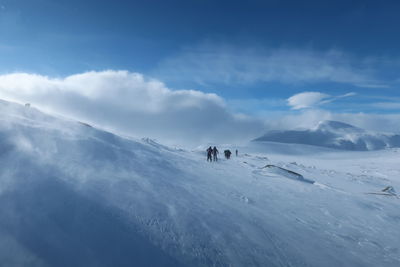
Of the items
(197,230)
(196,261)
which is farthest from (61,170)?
(196,261)

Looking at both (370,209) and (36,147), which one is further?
(370,209)

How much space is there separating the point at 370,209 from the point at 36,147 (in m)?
15.1

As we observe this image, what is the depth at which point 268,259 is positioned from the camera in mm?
5961

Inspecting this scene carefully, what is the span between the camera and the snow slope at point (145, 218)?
5031mm

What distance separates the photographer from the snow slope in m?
5.03

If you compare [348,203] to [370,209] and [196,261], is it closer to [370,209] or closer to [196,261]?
[370,209]

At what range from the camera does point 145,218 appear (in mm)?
6512

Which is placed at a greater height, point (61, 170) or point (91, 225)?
point (61, 170)

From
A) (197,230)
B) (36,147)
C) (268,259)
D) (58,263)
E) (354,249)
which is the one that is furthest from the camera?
(36,147)

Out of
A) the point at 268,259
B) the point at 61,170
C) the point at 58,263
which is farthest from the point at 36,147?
the point at 268,259

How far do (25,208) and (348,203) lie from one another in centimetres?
1350

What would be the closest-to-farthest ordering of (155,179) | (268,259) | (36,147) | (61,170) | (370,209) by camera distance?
1. (268,259)
2. (61,170)
3. (36,147)
4. (155,179)
5. (370,209)

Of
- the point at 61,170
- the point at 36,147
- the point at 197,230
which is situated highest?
the point at 36,147

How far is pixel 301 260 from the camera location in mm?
6164
